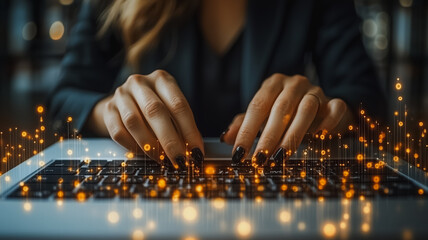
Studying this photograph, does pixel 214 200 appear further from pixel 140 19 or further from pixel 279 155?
pixel 140 19

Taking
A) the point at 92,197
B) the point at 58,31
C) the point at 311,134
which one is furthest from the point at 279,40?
the point at 58,31

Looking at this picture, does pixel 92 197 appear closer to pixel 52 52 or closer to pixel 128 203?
pixel 128 203

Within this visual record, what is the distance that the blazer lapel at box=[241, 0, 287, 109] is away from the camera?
1.20 meters

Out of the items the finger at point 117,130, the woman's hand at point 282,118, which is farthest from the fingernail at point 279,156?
the finger at point 117,130

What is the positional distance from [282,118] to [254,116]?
51 mm

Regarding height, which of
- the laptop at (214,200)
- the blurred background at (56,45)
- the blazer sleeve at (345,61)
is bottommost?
the laptop at (214,200)

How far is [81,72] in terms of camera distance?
1232mm

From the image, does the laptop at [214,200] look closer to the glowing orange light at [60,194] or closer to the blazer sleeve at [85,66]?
the glowing orange light at [60,194]

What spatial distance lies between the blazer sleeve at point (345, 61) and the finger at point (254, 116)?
0.92ft

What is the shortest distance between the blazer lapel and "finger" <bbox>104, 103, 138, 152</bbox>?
490mm

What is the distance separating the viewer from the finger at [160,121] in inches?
26.0

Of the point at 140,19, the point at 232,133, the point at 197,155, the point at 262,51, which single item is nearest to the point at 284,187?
the point at 197,155

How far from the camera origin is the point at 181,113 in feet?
2.38

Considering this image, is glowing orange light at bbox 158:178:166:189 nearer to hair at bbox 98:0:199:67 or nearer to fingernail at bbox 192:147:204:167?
fingernail at bbox 192:147:204:167
